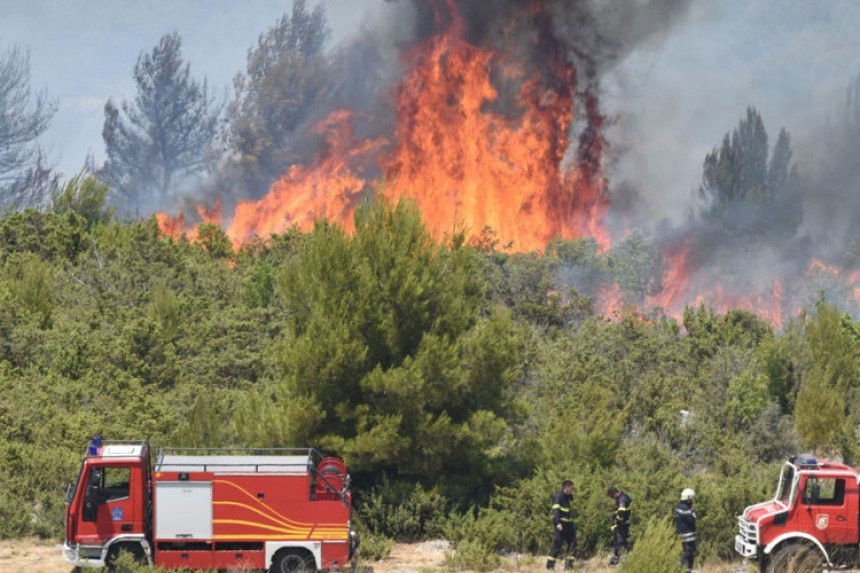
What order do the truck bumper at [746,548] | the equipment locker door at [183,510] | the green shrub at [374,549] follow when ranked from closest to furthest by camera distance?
the equipment locker door at [183,510], the truck bumper at [746,548], the green shrub at [374,549]

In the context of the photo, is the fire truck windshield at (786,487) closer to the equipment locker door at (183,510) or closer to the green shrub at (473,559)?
the green shrub at (473,559)

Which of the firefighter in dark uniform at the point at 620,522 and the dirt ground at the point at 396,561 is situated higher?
the firefighter in dark uniform at the point at 620,522

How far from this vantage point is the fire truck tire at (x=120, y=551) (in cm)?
1507

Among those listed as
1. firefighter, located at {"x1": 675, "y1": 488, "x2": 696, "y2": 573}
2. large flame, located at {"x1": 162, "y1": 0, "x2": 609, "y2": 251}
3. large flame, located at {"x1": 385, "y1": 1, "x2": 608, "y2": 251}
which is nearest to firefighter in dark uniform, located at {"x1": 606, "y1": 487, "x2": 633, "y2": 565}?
firefighter, located at {"x1": 675, "y1": 488, "x2": 696, "y2": 573}

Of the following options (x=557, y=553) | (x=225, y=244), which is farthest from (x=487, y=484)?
(x=225, y=244)

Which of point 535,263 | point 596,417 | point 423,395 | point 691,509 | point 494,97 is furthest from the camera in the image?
point 494,97

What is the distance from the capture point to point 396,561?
679 inches

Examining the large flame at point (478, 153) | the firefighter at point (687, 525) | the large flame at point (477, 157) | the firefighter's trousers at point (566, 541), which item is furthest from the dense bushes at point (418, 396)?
the large flame at point (478, 153)

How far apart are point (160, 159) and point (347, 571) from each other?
3467 inches

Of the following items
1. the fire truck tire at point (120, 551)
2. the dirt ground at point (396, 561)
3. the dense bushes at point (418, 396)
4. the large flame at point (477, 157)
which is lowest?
the dirt ground at point (396, 561)

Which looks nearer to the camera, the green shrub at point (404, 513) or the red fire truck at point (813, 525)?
the red fire truck at point (813, 525)

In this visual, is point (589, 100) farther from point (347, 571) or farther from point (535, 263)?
point (347, 571)

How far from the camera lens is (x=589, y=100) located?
80312 mm

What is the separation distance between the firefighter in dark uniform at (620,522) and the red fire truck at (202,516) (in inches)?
191
